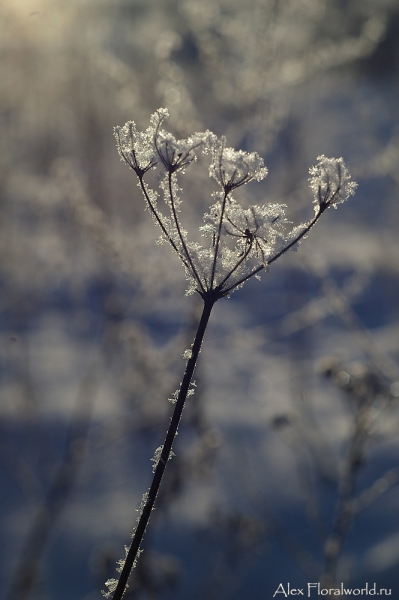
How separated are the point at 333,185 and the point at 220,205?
0.33m

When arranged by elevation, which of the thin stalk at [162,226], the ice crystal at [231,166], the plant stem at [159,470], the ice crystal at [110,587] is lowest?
the ice crystal at [110,587]

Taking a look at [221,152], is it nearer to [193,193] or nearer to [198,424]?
[193,193]

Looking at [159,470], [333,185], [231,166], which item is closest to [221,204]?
[231,166]

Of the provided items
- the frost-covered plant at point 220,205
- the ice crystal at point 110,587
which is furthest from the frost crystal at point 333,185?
the ice crystal at point 110,587

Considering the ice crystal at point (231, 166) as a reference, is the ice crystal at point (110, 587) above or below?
below

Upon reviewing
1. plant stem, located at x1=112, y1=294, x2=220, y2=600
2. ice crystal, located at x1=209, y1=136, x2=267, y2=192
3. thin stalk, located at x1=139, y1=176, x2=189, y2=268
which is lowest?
plant stem, located at x1=112, y1=294, x2=220, y2=600

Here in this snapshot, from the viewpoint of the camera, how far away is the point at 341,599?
363 cm

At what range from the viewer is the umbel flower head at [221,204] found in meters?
1.31

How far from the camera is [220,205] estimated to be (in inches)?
54.2

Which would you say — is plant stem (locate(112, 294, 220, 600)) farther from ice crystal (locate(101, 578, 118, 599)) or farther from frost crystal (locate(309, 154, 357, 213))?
frost crystal (locate(309, 154, 357, 213))

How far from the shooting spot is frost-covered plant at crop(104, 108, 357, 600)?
1.31 meters

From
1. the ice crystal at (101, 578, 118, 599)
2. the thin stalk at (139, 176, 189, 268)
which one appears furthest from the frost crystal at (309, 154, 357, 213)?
the ice crystal at (101, 578, 118, 599)

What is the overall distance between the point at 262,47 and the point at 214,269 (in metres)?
4.01

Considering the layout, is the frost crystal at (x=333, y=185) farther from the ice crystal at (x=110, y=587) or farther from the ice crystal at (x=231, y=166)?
the ice crystal at (x=110, y=587)
